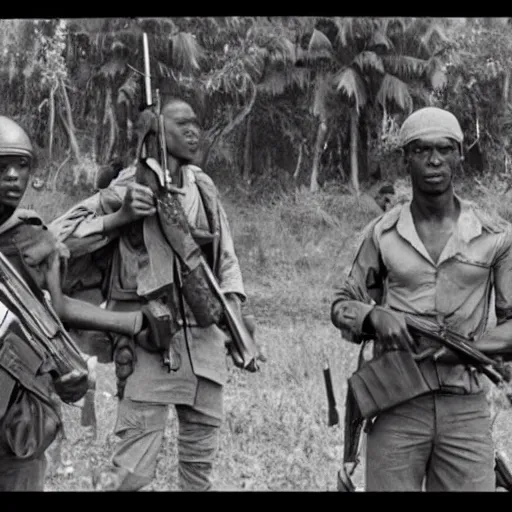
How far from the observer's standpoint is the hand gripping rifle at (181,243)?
5602 mm

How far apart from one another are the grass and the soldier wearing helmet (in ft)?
2.83

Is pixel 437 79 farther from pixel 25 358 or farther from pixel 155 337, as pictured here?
pixel 25 358

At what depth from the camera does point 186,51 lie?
256 inches

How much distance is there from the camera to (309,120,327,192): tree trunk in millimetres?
6570

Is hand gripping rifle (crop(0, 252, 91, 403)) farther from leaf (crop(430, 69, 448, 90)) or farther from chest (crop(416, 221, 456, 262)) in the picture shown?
leaf (crop(430, 69, 448, 90))

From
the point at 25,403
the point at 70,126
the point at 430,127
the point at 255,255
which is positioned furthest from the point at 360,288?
the point at 70,126

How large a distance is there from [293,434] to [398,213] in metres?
1.42

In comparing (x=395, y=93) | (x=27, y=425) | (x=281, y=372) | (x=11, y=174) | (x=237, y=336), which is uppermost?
(x=395, y=93)

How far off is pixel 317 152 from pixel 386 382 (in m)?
1.76

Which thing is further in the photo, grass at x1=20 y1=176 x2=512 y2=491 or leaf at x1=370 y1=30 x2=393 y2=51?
leaf at x1=370 y1=30 x2=393 y2=51

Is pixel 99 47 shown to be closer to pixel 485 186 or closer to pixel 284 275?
pixel 284 275

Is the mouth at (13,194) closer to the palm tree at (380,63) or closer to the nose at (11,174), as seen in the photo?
the nose at (11,174)

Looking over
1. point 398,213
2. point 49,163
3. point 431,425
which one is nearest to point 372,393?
point 431,425

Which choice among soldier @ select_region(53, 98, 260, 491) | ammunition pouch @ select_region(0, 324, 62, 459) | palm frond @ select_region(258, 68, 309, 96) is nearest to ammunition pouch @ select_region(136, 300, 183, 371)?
soldier @ select_region(53, 98, 260, 491)
